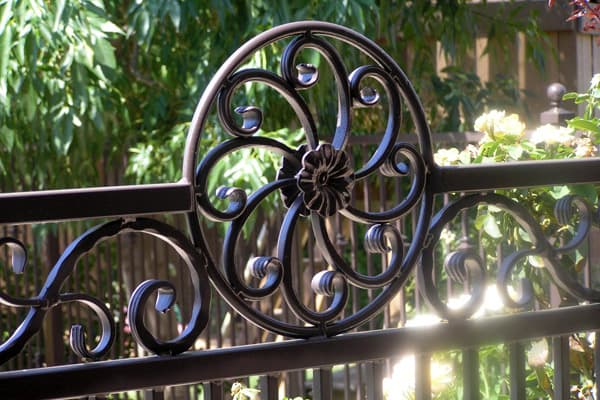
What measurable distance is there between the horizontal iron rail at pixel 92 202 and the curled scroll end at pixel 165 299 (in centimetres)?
9

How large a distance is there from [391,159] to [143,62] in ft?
12.1

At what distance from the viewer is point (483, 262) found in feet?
5.10

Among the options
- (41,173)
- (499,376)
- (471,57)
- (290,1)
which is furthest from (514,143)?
(471,57)

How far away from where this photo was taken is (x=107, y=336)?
1.25m

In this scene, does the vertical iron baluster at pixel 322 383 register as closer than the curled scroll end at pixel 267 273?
No

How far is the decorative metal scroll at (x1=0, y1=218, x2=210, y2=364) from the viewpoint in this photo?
1.17 metres

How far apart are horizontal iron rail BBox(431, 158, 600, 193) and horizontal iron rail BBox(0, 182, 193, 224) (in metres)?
0.40

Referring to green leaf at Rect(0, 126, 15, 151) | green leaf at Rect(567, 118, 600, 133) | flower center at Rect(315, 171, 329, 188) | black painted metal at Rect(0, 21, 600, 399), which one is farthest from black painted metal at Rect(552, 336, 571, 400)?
green leaf at Rect(0, 126, 15, 151)

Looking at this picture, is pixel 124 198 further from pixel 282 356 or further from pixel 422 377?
pixel 422 377

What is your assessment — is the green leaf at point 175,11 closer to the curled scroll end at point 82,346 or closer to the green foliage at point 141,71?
the green foliage at point 141,71

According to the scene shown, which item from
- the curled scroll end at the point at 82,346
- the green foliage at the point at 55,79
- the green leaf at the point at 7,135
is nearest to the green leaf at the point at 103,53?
the green foliage at the point at 55,79

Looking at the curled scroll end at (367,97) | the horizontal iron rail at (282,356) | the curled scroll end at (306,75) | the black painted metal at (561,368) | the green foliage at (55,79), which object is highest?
the green foliage at (55,79)

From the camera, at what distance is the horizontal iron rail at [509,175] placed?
4.86 feet

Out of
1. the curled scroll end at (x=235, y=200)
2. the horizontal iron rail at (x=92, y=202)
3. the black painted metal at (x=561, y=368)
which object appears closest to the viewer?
the horizontal iron rail at (x=92, y=202)
